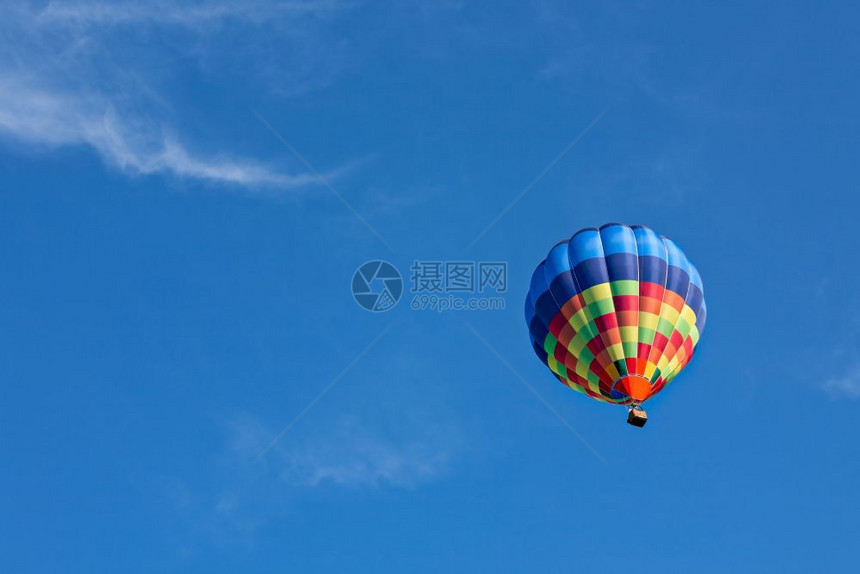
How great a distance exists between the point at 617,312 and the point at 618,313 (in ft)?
0.15

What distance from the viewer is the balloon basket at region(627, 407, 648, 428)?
97.0ft

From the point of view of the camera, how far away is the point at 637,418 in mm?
29578

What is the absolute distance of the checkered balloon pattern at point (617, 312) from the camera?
30.6 meters

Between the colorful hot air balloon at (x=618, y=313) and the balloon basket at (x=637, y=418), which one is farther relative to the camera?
the colorful hot air balloon at (x=618, y=313)

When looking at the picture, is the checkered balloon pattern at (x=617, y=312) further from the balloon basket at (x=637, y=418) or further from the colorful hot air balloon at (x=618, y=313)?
the balloon basket at (x=637, y=418)

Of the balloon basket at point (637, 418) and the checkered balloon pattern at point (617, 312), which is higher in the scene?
the checkered balloon pattern at point (617, 312)

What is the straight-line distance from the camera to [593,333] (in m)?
31.1

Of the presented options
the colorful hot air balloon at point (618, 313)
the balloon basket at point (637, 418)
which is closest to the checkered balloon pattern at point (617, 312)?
the colorful hot air balloon at point (618, 313)

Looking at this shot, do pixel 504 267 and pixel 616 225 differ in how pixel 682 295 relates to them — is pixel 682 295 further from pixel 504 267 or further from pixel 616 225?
pixel 504 267

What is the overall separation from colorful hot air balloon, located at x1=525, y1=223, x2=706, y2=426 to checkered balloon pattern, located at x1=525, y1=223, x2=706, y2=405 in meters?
0.03

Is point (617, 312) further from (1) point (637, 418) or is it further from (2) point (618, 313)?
(1) point (637, 418)

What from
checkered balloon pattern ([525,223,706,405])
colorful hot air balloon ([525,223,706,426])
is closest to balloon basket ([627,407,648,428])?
colorful hot air balloon ([525,223,706,426])

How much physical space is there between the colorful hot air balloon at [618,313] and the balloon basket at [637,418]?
3 cm

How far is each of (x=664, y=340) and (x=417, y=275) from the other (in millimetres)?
10013
